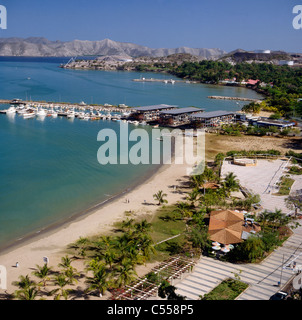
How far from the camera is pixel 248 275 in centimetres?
1002

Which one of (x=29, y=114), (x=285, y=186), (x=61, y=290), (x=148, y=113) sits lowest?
(x=61, y=290)

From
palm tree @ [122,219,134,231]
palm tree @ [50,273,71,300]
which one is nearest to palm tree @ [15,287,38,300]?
palm tree @ [50,273,71,300]

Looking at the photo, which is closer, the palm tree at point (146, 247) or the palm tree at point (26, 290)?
the palm tree at point (26, 290)

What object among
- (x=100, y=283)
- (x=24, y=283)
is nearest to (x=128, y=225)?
(x=100, y=283)

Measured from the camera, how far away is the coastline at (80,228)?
11.4 meters

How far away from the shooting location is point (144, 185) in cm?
1877

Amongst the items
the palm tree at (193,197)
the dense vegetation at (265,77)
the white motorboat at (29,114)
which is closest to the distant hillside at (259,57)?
the dense vegetation at (265,77)

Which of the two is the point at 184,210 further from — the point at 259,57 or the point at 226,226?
the point at 259,57

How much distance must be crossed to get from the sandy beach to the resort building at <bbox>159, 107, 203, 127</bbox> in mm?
11863

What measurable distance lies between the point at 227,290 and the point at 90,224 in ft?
Result: 22.6

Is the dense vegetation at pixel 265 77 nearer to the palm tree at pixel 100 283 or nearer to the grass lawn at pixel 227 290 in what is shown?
the grass lawn at pixel 227 290

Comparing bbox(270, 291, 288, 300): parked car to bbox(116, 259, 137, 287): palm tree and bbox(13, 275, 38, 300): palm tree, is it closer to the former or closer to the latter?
bbox(116, 259, 137, 287): palm tree

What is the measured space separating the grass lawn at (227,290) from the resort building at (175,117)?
24747mm

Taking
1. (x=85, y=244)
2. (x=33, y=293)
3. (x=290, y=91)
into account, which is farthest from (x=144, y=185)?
(x=290, y=91)
